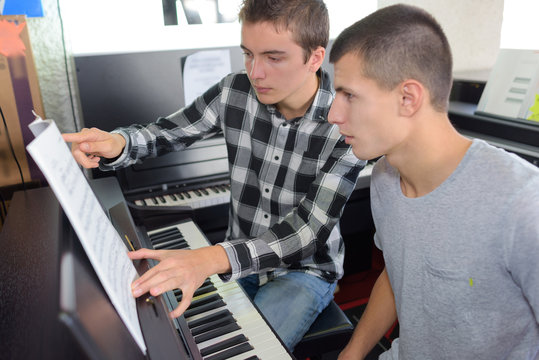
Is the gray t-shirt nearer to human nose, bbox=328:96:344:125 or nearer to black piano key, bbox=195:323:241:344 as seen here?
human nose, bbox=328:96:344:125

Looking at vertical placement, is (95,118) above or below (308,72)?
below

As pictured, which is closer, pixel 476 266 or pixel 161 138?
pixel 476 266

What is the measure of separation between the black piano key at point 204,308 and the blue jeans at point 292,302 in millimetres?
163

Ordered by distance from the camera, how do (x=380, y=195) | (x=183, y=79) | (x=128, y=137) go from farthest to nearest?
(x=183, y=79) → (x=128, y=137) → (x=380, y=195)

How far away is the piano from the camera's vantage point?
54cm

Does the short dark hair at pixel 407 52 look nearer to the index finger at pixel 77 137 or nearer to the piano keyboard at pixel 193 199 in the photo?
the index finger at pixel 77 137

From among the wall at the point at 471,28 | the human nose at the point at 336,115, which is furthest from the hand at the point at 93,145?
the wall at the point at 471,28

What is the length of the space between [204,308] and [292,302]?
1.04 feet

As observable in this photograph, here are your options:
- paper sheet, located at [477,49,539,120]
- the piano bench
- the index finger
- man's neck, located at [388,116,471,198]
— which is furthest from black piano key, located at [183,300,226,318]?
paper sheet, located at [477,49,539,120]

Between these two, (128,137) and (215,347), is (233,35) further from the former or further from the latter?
(215,347)

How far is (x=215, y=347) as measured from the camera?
1030 mm

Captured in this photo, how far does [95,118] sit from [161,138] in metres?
0.64

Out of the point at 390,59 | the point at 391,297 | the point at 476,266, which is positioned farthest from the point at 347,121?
the point at 391,297

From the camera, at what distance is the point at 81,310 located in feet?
1.73
